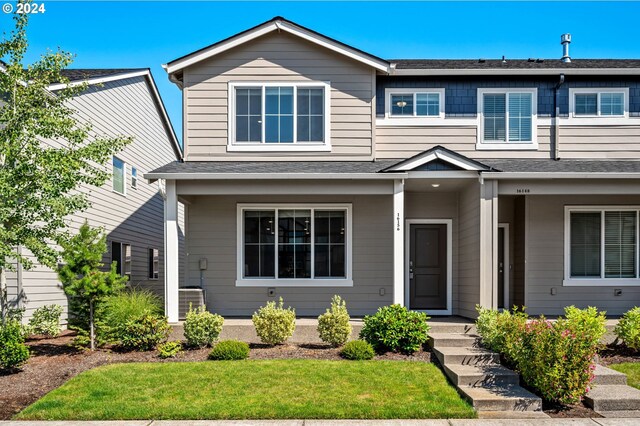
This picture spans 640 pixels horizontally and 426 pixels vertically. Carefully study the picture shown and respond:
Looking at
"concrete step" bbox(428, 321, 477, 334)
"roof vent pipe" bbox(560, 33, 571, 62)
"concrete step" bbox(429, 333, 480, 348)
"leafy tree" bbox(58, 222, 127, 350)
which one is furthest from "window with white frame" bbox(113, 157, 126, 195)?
"roof vent pipe" bbox(560, 33, 571, 62)

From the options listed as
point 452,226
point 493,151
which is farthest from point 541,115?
point 452,226

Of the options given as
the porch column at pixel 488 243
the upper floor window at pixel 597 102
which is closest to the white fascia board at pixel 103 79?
the porch column at pixel 488 243

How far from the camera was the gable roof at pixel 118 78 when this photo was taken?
12703 mm

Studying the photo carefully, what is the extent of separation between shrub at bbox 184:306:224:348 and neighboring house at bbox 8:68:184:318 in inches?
148

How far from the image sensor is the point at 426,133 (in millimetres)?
12578

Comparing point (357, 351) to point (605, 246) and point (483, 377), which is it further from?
point (605, 246)

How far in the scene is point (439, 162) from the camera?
36.2 ft

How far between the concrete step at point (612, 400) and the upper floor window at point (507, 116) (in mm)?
6394

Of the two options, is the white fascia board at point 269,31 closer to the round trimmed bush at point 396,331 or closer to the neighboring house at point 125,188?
the neighboring house at point 125,188

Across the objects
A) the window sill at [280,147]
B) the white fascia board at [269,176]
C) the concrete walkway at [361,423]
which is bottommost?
the concrete walkway at [361,423]

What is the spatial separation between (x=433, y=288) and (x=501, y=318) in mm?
3817

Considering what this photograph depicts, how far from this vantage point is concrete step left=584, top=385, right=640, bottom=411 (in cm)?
720

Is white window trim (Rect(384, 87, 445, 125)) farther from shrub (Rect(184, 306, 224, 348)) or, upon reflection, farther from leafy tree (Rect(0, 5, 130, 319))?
leafy tree (Rect(0, 5, 130, 319))

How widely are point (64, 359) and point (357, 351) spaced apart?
4.56 m
